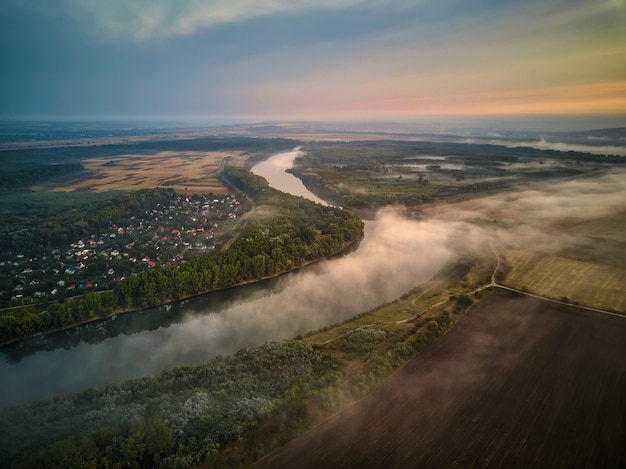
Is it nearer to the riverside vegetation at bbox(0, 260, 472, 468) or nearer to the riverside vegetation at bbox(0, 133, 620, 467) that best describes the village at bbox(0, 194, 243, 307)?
the riverside vegetation at bbox(0, 260, 472, 468)

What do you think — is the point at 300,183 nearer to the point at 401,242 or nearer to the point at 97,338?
the point at 401,242

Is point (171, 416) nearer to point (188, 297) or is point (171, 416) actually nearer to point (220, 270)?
point (188, 297)

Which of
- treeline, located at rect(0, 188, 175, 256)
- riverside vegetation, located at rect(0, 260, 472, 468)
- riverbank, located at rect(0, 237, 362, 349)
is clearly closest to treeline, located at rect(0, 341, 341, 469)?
riverside vegetation, located at rect(0, 260, 472, 468)

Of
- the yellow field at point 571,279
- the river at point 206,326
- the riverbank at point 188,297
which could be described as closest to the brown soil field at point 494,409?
the yellow field at point 571,279

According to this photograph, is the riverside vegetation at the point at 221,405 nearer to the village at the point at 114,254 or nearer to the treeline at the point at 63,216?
the village at the point at 114,254

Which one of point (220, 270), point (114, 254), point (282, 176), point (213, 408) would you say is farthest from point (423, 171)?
point (213, 408)

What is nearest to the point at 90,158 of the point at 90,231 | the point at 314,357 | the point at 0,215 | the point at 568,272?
the point at 0,215
